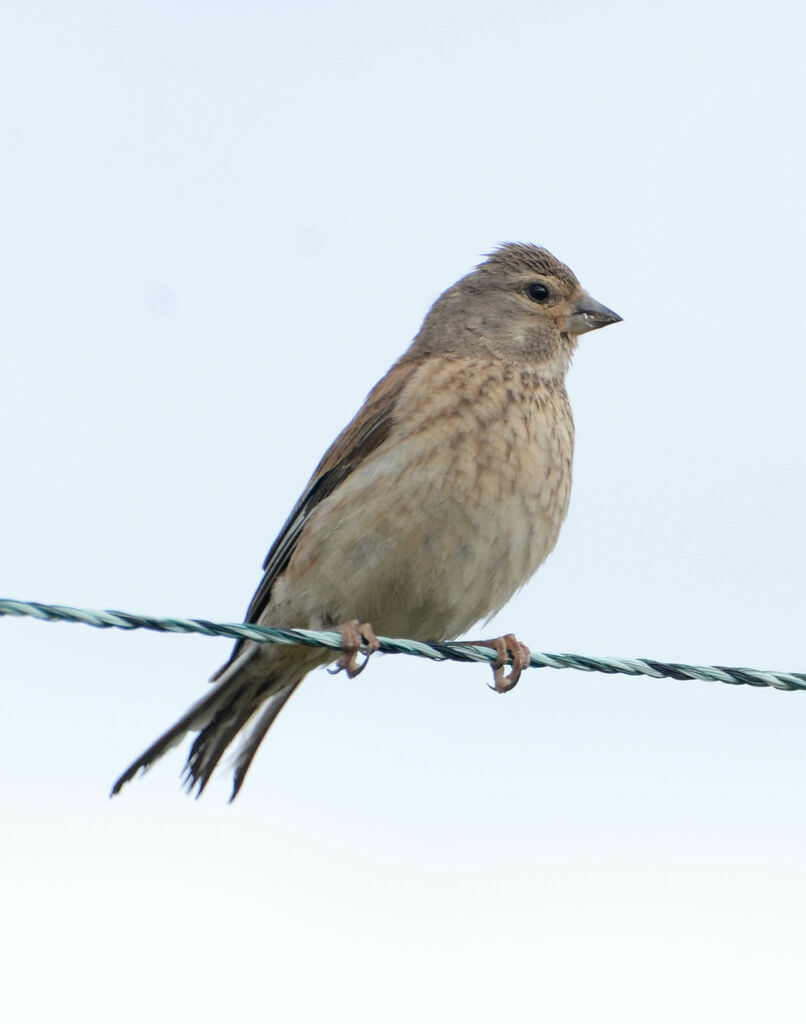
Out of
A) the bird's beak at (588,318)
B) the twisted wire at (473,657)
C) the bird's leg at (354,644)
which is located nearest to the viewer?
the twisted wire at (473,657)

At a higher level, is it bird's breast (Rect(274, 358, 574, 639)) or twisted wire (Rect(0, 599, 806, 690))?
bird's breast (Rect(274, 358, 574, 639))

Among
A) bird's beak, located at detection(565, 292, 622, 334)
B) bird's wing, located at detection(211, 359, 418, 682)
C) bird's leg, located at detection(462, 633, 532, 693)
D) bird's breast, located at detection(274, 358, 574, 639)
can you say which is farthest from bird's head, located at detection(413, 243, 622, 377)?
bird's leg, located at detection(462, 633, 532, 693)

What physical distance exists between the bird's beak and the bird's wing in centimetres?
86

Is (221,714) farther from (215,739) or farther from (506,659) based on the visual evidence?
(506,659)

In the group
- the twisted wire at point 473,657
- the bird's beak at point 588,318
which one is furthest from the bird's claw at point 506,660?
the bird's beak at point 588,318

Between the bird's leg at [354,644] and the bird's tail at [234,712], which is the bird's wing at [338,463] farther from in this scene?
the bird's leg at [354,644]

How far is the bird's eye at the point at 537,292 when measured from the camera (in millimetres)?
7035

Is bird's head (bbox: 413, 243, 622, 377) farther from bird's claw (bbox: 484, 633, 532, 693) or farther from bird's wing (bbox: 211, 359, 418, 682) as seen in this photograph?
bird's claw (bbox: 484, 633, 532, 693)

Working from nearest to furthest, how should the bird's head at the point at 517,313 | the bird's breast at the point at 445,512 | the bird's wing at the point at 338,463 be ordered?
the bird's breast at the point at 445,512 < the bird's wing at the point at 338,463 < the bird's head at the point at 517,313

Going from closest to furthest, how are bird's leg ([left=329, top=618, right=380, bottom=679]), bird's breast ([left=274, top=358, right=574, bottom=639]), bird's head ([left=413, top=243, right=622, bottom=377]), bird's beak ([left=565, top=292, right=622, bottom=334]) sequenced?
bird's leg ([left=329, top=618, right=380, bottom=679]) < bird's breast ([left=274, top=358, right=574, bottom=639]) < bird's head ([left=413, top=243, right=622, bottom=377]) < bird's beak ([left=565, top=292, right=622, bottom=334])

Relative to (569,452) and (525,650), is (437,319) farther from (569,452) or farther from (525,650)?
(525,650)

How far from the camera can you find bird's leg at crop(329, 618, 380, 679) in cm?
530

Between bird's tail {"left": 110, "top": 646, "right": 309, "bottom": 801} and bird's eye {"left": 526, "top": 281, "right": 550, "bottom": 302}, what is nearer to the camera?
bird's tail {"left": 110, "top": 646, "right": 309, "bottom": 801}

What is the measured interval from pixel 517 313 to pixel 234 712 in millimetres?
2117
